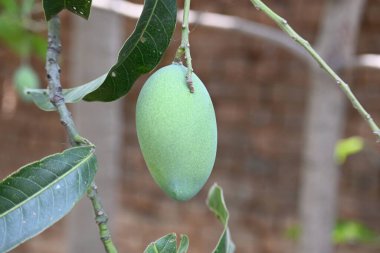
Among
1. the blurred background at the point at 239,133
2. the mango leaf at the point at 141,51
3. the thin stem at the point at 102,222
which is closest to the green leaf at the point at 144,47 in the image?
the mango leaf at the point at 141,51

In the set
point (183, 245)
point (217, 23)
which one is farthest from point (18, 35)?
point (183, 245)

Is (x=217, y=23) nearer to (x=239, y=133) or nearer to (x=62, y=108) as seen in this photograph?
(x=62, y=108)

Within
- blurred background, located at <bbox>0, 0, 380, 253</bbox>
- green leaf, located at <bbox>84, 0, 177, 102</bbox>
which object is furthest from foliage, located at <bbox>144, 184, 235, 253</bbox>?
blurred background, located at <bbox>0, 0, 380, 253</bbox>

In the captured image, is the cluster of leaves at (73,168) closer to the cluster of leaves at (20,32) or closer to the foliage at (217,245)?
the foliage at (217,245)

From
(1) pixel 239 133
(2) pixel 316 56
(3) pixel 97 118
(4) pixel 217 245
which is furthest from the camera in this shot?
(1) pixel 239 133

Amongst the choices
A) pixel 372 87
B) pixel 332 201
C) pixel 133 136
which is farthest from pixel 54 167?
pixel 133 136

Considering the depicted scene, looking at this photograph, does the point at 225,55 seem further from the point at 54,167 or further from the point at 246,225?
the point at 54,167
